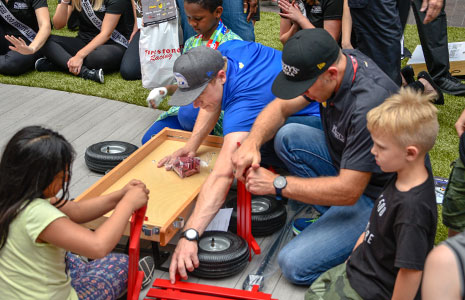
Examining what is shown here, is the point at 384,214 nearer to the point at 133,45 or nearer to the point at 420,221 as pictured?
the point at 420,221

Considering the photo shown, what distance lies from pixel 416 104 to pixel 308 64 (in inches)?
24.0

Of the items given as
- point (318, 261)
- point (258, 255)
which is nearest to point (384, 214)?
point (318, 261)

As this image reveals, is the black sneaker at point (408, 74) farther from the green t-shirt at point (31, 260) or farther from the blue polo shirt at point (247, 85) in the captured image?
the green t-shirt at point (31, 260)

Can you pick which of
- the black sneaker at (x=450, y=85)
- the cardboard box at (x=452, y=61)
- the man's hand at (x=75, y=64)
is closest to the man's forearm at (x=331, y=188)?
the black sneaker at (x=450, y=85)

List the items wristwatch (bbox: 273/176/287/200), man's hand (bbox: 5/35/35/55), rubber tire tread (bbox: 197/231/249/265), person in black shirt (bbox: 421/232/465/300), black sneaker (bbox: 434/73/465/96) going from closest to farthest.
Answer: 1. person in black shirt (bbox: 421/232/465/300)
2. wristwatch (bbox: 273/176/287/200)
3. rubber tire tread (bbox: 197/231/249/265)
4. black sneaker (bbox: 434/73/465/96)
5. man's hand (bbox: 5/35/35/55)

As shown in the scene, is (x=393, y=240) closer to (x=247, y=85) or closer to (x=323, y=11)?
(x=247, y=85)

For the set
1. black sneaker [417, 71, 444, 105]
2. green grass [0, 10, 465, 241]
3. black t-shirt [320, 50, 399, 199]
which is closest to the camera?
black t-shirt [320, 50, 399, 199]

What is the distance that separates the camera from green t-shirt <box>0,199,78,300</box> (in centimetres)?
224

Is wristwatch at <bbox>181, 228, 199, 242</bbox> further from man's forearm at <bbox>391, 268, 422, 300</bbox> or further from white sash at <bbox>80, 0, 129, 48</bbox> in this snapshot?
white sash at <bbox>80, 0, 129, 48</bbox>

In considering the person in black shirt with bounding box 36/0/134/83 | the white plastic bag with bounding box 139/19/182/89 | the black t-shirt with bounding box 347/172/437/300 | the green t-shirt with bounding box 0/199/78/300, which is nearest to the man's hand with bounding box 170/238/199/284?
the green t-shirt with bounding box 0/199/78/300

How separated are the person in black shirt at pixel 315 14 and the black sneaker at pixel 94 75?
195cm

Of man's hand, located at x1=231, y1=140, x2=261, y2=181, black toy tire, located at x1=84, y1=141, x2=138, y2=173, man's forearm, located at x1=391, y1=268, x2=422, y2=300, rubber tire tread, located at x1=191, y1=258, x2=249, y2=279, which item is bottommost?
black toy tire, located at x1=84, y1=141, x2=138, y2=173

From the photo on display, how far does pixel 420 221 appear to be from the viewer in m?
2.29

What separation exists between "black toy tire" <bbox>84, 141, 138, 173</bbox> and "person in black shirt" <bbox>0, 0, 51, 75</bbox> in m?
2.11
